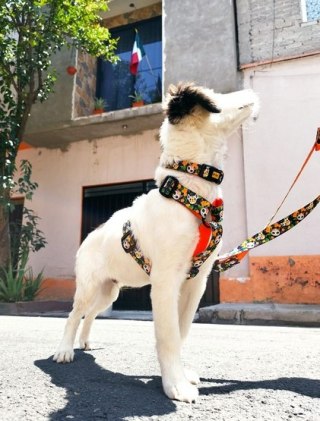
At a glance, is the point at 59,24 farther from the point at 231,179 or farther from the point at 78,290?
the point at 78,290

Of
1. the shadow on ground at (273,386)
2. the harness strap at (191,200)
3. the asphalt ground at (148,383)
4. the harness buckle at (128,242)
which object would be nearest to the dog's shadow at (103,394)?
the asphalt ground at (148,383)

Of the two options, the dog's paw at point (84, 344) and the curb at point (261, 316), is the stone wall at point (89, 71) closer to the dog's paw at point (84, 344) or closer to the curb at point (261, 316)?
the curb at point (261, 316)

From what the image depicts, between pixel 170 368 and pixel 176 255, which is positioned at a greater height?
pixel 176 255

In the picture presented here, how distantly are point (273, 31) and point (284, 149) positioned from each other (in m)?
2.89

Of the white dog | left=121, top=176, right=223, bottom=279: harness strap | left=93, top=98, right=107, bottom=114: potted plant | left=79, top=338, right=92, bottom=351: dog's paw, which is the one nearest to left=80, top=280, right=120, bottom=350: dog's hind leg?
left=79, top=338, right=92, bottom=351: dog's paw

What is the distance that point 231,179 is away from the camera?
7934 mm

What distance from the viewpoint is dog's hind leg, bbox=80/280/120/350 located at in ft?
9.40

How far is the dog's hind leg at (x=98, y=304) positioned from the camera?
2865 mm

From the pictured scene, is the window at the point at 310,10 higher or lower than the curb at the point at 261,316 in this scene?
higher

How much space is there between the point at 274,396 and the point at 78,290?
153cm

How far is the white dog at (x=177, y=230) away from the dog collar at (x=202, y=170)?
2 centimetres

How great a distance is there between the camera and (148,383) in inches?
73.5

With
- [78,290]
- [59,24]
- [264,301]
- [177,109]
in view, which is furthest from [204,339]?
[59,24]

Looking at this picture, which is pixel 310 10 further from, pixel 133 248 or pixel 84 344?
pixel 84 344
